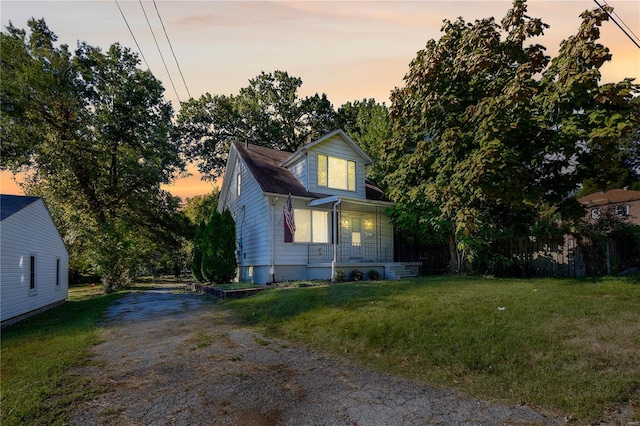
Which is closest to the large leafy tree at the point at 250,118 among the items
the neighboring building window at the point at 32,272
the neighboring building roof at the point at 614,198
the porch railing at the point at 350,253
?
the porch railing at the point at 350,253

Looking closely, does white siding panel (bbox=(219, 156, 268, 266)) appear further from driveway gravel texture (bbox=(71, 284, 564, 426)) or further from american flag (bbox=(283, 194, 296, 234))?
driveway gravel texture (bbox=(71, 284, 564, 426))

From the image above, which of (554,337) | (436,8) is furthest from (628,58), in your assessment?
(554,337)

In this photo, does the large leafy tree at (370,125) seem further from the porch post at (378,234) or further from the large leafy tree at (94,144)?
the large leafy tree at (94,144)

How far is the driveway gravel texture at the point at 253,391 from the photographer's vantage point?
3.47 m

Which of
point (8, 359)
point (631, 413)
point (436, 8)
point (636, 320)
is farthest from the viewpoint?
point (436, 8)

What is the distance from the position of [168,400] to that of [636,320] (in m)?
6.89

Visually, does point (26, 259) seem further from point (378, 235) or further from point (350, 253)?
point (378, 235)

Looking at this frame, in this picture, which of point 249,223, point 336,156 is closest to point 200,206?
point 249,223

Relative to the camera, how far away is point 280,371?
501cm

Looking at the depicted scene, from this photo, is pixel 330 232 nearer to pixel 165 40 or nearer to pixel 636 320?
pixel 165 40

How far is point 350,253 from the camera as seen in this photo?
16828 millimetres

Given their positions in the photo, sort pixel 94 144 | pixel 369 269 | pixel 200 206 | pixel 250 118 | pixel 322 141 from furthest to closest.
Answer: pixel 200 206 → pixel 250 118 → pixel 94 144 → pixel 322 141 → pixel 369 269

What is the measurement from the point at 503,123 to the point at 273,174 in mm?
10817

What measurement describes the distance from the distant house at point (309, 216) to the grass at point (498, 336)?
6036 mm
